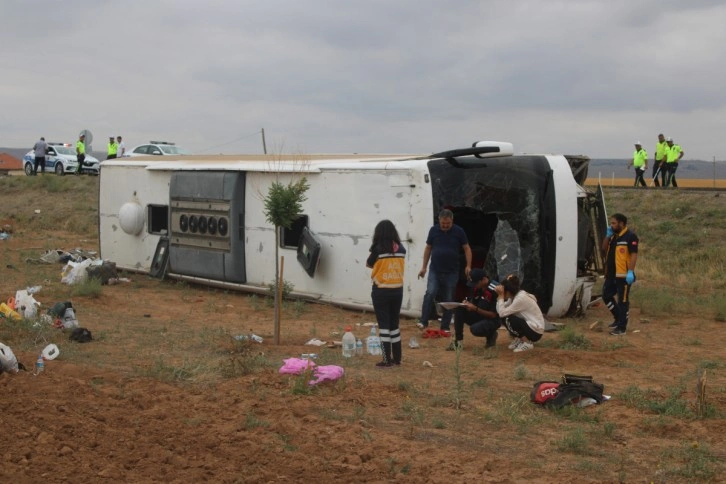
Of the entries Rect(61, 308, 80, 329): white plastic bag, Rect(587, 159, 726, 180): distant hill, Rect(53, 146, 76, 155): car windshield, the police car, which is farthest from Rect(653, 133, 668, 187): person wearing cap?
Rect(587, 159, 726, 180): distant hill

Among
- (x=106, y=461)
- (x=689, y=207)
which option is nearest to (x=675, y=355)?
(x=106, y=461)

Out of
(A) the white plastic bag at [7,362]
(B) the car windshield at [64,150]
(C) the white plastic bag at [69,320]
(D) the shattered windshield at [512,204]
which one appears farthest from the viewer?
(B) the car windshield at [64,150]

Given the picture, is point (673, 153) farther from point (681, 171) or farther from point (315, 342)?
point (681, 171)

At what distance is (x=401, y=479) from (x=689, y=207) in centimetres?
1995

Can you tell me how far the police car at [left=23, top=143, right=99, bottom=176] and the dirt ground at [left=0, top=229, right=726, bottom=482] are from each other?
31.0m

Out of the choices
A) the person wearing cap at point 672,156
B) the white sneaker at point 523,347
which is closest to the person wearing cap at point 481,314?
the white sneaker at point 523,347

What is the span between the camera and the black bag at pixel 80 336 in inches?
486

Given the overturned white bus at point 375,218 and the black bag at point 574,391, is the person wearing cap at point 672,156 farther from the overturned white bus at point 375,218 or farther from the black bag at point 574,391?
the black bag at point 574,391

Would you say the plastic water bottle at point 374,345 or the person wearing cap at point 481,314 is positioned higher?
the person wearing cap at point 481,314

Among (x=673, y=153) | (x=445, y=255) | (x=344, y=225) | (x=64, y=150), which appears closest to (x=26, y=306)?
(x=344, y=225)

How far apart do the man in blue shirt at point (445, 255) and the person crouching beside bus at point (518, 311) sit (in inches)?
55.0

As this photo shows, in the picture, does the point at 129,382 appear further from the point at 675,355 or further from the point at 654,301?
the point at 654,301

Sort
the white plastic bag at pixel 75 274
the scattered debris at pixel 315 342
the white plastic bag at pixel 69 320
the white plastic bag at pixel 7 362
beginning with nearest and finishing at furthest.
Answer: the white plastic bag at pixel 7 362 < the scattered debris at pixel 315 342 < the white plastic bag at pixel 69 320 < the white plastic bag at pixel 75 274

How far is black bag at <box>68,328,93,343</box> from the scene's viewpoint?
40.5ft
